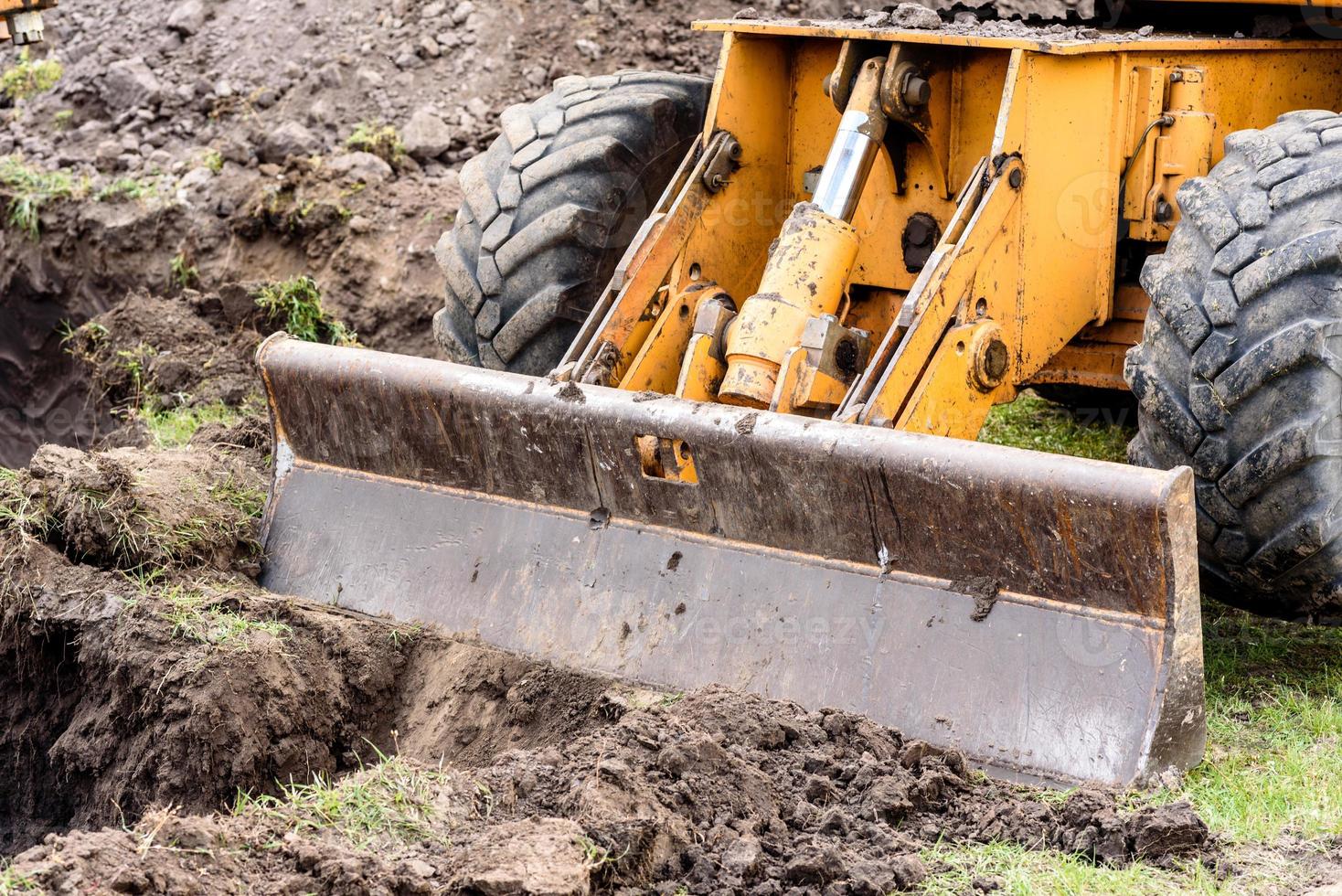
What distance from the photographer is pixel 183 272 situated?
8625 millimetres

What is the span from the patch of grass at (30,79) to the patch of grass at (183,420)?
3249mm

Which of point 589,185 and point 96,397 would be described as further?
point 96,397

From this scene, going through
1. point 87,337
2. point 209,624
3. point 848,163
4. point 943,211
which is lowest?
point 87,337

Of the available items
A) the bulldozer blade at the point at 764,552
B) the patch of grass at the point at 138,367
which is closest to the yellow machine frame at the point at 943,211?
the bulldozer blade at the point at 764,552

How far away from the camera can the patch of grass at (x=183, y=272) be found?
8609 mm

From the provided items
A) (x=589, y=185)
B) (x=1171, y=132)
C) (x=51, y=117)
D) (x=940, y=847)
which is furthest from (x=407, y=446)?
(x=51, y=117)

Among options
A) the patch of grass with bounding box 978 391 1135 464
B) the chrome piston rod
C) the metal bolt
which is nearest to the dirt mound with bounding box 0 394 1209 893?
the chrome piston rod

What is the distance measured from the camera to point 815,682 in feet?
13.7

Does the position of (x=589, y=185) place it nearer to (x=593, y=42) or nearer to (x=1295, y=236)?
(x=1295, y=236)

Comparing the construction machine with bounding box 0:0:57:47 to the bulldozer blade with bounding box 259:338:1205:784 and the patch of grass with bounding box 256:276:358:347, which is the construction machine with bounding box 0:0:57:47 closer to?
the patch of grass with bounding box 256:276:358:347

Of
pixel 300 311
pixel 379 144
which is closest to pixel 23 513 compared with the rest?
pixel 300 311

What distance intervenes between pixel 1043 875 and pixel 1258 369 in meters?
1.52

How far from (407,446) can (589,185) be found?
117cm

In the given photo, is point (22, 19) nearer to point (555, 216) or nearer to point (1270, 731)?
point (555, 216)
